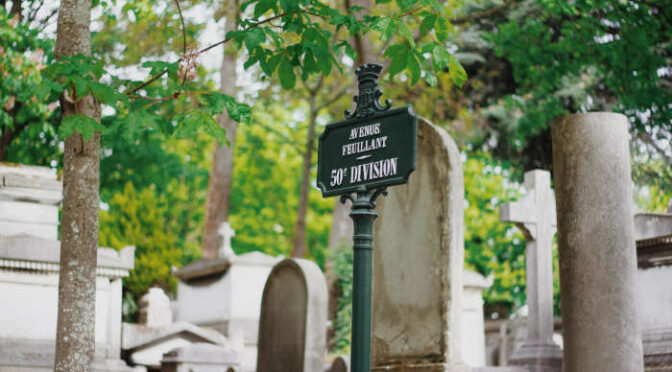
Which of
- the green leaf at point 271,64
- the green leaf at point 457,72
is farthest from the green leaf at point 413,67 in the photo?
the green leaf at point 271,64

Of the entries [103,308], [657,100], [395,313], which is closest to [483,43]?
[657,100]

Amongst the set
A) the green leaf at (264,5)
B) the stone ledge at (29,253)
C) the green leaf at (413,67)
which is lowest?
the stone ledge at (29,253)

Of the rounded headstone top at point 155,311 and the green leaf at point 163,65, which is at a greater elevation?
the green leaf at point 163,65

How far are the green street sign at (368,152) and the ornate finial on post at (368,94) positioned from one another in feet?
0.18

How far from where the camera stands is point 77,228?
18.0 feet

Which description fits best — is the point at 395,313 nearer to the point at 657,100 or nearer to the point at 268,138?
the point at 657,100

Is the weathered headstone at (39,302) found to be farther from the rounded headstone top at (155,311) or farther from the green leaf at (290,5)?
the green leaf at (290,5)

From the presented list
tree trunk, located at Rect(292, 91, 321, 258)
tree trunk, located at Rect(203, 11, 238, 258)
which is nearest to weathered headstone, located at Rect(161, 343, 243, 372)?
tree trunk, located at Rect(203, 11, 238, 258)

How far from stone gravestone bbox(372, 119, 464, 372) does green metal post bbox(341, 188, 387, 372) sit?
2619mm

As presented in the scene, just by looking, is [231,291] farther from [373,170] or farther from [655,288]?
[373,170]

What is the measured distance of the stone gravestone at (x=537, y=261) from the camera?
35.3ft

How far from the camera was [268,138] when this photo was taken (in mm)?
31859

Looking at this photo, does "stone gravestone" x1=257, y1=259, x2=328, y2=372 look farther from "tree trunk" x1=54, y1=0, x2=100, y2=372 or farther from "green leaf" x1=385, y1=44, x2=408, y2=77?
"green leaf" x1=385, y1=44, x2=408, y2=77

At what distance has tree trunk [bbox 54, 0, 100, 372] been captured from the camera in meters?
5.36
